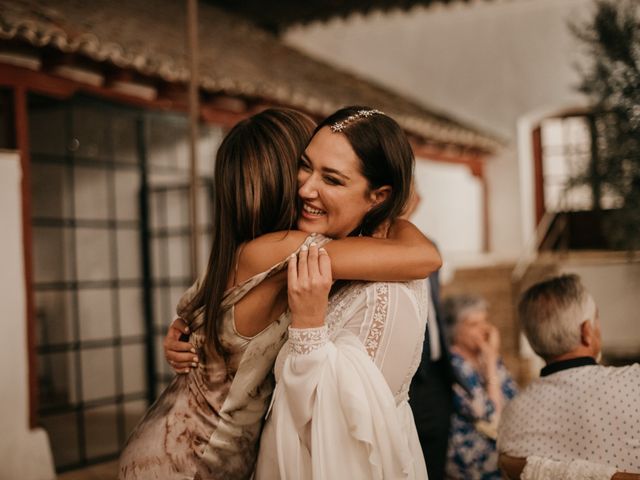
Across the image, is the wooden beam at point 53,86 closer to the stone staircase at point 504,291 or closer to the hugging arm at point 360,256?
the hugging arm at point 360,256

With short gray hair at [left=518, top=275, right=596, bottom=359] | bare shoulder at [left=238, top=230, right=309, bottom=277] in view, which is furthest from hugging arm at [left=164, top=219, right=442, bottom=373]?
short gray hair at [left=518, top=275, right=596, bottom=359]

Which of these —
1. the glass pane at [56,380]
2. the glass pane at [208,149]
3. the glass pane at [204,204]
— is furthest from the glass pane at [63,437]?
the glass pane at [208,149]

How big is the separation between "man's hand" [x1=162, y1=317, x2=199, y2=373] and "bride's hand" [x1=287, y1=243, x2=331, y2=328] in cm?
38

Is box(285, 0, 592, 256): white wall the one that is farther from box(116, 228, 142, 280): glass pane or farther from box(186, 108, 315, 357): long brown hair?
box(186, 108, 315, 357): long brown hair

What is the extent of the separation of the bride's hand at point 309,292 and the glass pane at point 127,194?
609 cm

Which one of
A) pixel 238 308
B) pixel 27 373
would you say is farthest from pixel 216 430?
pixel 27 373

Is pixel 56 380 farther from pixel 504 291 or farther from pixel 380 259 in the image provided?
pixel 380 259

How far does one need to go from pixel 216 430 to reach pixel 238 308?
0.33 metres

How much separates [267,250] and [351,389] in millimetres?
398

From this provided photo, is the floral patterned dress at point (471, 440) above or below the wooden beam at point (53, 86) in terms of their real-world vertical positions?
below

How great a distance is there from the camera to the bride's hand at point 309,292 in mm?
1684

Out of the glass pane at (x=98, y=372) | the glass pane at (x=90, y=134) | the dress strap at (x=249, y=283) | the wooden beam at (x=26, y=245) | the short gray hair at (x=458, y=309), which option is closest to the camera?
the dress strap at (x=249, y=283)

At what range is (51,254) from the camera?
7.53 m

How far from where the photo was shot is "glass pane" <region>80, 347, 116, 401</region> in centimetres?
741
